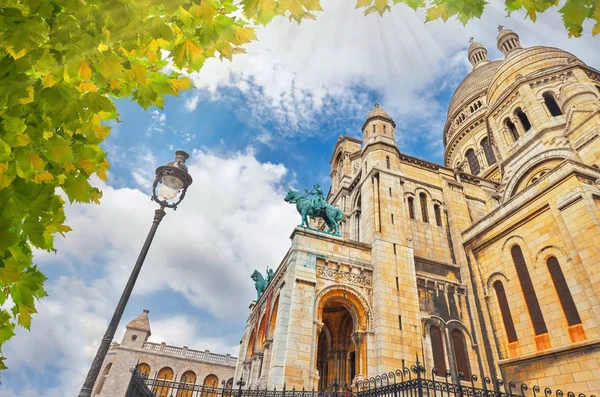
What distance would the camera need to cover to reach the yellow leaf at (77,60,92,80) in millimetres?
2500

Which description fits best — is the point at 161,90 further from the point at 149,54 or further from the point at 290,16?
the point at 290,16

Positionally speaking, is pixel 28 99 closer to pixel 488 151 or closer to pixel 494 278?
pixel 494 278

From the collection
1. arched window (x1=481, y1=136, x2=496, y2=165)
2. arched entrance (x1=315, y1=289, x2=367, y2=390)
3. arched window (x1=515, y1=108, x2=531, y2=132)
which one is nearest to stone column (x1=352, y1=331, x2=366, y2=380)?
arched entrance (x1=315, y1=289, x2=367, y2=390)

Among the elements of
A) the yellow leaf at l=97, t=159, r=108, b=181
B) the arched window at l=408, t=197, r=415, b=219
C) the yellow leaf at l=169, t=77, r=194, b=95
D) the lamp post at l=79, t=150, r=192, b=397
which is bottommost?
the yellow leaf at l=97, t=159, r=108, b=181

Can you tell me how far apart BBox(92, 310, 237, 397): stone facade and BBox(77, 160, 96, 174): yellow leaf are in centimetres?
3936

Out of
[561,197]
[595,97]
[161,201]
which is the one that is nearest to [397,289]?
[561,197]

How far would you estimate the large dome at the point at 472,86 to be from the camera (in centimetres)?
4134

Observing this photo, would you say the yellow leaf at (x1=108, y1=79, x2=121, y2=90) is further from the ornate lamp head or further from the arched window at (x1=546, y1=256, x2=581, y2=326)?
the arched window at (x1=546, y1=256, x2=581, y2=326)

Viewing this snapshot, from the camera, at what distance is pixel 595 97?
20766 millimetres

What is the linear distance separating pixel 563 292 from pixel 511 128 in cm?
1709

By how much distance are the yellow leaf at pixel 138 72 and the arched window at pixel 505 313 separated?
58.3ft

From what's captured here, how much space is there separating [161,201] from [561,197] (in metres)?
15.6

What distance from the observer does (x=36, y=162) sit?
258 centimetres

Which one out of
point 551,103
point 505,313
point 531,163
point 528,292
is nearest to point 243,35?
point 528,292
